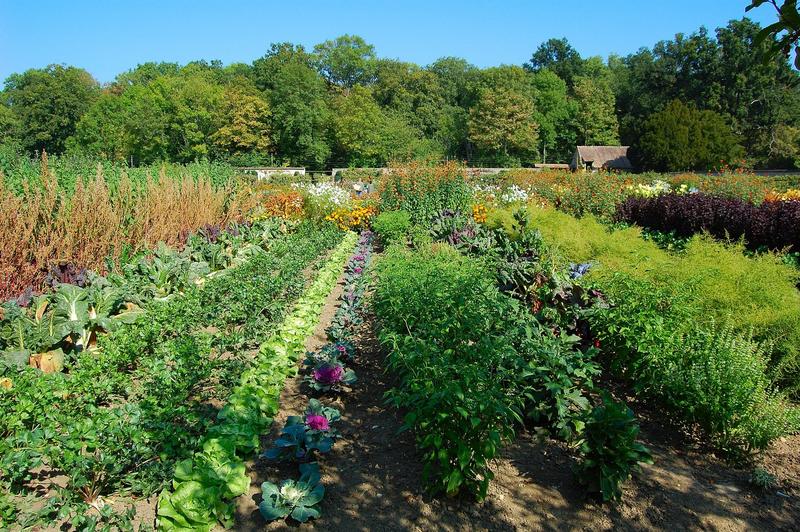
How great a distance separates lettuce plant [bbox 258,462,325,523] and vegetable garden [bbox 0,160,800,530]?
11mm

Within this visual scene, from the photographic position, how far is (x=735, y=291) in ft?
15.2

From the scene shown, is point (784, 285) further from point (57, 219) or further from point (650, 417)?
point (57, 219)

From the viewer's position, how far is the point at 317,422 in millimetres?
3395

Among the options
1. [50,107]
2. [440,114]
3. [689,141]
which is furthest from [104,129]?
[689,141]

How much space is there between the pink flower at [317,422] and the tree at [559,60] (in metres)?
73.9

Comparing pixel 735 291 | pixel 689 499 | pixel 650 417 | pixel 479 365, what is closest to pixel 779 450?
pixel 650 417

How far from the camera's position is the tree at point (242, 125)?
1921 inches

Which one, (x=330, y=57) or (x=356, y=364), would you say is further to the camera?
(x=330, y=57)

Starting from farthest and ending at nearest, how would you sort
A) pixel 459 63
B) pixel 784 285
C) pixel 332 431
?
1. pixel 459 63
2. pixel 784 285
3. pixel 332 431

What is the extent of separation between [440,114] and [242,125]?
78.9 feet

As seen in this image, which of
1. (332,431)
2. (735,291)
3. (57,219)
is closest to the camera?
(332,431)

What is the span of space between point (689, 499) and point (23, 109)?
78.0m

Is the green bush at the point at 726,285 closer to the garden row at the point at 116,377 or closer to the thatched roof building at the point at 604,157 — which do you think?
the garden row at the point at 116,377

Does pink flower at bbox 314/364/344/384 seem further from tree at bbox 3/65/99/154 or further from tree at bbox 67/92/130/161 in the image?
tree at bbox 3/65/99/154
